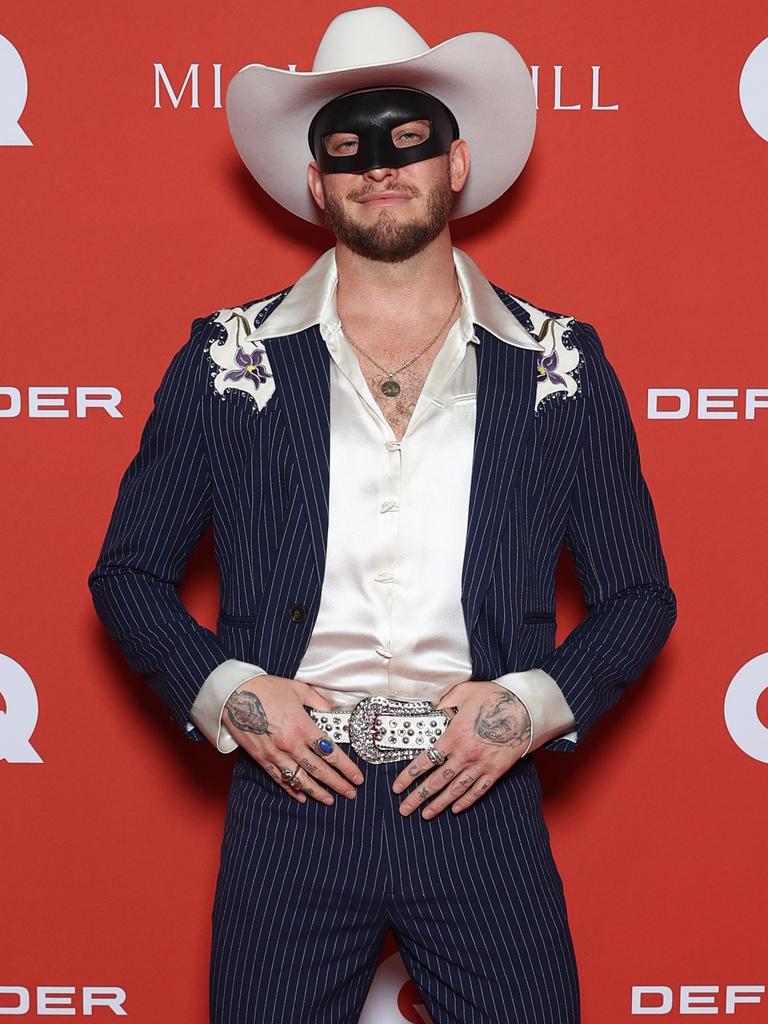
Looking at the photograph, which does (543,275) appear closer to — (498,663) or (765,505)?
(765,505)

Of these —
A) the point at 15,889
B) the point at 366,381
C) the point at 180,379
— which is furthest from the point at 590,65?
the point at 15,889

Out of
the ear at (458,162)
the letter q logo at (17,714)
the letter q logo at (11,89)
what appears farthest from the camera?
the letter q logo at (17,714)

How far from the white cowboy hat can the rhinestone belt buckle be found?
100 centimetres

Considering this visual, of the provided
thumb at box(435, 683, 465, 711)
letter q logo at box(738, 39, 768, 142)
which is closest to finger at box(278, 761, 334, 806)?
thumb at box(435, 683, 465, 711)

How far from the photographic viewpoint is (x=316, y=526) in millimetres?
2049

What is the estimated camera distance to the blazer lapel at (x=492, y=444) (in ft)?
6.73

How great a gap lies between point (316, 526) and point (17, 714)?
970 millimetres

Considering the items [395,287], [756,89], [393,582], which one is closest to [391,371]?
[395,287]

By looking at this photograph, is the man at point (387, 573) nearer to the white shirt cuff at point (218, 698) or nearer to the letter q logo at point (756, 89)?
the white shirt cuff at point (218, 698)

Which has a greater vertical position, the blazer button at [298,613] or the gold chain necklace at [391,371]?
the gold chain necklace at [391,371]

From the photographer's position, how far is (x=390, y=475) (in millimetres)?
2061

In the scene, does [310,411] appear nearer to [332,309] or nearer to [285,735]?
[332,309]

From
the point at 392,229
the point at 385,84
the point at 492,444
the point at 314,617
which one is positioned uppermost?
the point at 385,84

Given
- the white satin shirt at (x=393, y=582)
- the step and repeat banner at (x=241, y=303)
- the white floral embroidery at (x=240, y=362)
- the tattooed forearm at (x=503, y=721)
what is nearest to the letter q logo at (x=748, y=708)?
the step and repeat banner at (x=241, y=303)
